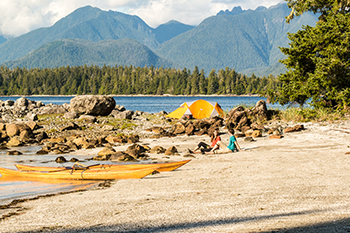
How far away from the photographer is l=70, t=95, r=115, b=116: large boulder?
34.2 m

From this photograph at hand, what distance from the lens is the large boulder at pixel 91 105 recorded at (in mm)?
34219

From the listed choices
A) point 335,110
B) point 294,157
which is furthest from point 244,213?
point 335,110

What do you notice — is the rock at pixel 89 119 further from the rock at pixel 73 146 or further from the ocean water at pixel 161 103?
the ocean water at pixel 161 103

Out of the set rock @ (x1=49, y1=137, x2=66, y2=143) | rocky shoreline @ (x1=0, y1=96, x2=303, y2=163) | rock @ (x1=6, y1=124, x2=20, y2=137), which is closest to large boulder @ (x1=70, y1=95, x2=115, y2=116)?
rocky shoreline @ (x1=0, y1=96, x2=303, y2=163)

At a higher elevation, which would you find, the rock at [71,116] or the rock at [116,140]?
the rock at [71,116]

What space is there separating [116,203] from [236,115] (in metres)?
19.1

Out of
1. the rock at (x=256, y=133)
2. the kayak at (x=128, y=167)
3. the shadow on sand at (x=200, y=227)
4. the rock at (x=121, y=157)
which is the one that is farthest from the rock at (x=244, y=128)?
the shadow on sand at (x=200, y=227)

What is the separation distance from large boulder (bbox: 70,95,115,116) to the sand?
76.1ft

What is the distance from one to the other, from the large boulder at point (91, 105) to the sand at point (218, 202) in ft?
76.1

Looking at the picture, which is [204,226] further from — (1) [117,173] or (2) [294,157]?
(2) [294,157]

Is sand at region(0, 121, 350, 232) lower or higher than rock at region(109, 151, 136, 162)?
higher

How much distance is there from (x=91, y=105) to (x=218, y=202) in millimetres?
28665

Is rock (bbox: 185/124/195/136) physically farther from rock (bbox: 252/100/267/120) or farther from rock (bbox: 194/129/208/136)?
rock (bbox: 252/100/267/120)

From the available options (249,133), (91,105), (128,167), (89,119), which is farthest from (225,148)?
(91,105)
